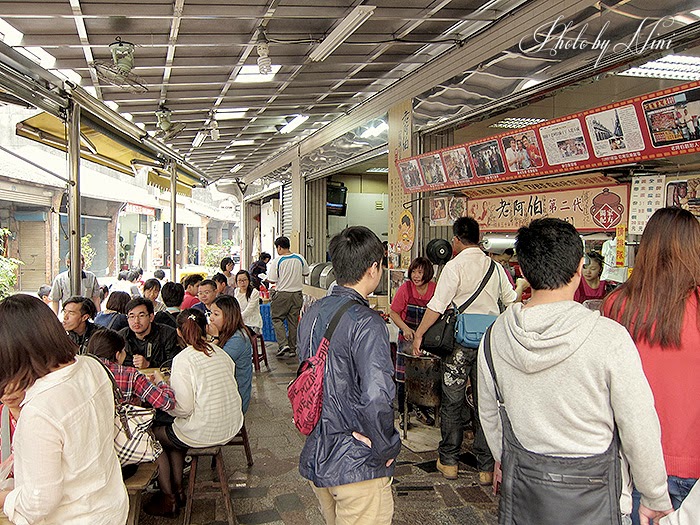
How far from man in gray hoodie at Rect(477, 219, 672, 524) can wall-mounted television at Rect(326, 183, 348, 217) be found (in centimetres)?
955

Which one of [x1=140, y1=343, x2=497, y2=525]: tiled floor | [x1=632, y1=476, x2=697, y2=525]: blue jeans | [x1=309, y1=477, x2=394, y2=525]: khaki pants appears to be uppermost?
[x1=632, y1=476, x2=697, y2=525]: blue jeans

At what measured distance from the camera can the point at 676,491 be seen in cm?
215

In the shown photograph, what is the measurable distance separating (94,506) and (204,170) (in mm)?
13893

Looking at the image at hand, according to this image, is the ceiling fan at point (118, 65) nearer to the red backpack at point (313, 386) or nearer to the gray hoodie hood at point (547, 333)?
the red backpack at point (313, 386)

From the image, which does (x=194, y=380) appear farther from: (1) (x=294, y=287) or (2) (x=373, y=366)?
(1) (x=294, y=287)

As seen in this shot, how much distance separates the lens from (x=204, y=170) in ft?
50.0

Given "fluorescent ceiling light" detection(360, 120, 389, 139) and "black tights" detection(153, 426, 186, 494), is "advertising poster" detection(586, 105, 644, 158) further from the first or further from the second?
"fluorescent ceiling light" detection(360, 120, 389, 139)

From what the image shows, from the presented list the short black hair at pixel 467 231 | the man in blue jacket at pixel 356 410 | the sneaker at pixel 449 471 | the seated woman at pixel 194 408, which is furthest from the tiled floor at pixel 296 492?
the short black hair at pixel 467 231

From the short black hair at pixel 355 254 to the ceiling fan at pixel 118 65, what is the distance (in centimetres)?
333

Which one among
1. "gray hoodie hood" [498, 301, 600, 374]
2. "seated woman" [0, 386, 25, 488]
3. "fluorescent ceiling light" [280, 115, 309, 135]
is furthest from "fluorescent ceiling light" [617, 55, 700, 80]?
"fluorescent ceiling light" [280, 115, 309, 135]

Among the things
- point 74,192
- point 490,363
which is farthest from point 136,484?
point 74,192

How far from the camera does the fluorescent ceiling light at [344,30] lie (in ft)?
13.8

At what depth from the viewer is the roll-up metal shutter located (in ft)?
42.1

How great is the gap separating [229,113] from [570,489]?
24.2 ft
